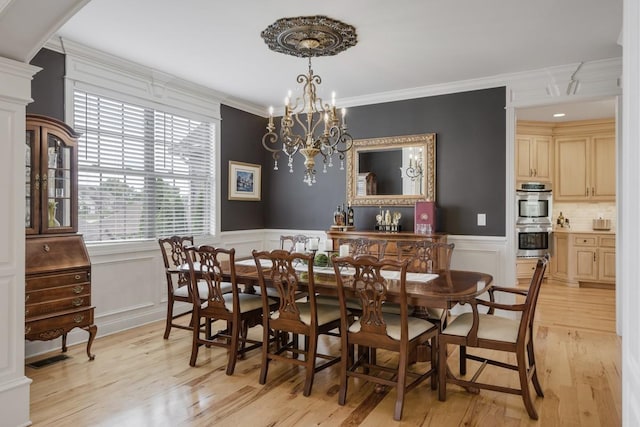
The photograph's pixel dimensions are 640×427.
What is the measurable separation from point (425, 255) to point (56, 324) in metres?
3.03

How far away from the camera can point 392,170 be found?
545 cm

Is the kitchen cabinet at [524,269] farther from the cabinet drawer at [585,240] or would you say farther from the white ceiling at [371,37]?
the white ceiling at [371,37]

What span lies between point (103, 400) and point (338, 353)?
1.78 metres

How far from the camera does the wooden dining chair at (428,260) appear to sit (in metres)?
3.17

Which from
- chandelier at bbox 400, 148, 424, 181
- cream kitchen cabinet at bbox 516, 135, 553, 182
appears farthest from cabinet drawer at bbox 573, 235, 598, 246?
chandelier at bbox 400, 148, 424, 181

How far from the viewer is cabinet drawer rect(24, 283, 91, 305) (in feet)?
10.3

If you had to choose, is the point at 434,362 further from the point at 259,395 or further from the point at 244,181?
the point at 244,181

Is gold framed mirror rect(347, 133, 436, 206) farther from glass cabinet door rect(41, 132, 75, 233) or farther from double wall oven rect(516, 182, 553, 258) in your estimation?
glass cabinet door rect(41, 132, 75, 233)

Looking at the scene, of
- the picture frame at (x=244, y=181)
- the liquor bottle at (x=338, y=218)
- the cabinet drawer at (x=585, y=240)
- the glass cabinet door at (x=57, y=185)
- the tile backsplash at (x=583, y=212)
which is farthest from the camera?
the tile backsplash at (x=583, y=212)

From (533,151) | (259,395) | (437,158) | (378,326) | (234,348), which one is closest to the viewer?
(378,326)

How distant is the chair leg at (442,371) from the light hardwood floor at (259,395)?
60 millimetres

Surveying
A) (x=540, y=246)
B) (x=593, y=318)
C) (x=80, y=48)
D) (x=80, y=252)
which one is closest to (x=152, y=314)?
(x=80, y=252)

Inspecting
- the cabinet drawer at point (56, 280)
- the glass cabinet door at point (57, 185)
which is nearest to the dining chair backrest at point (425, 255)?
the cabinet drawer at point (56, 280)

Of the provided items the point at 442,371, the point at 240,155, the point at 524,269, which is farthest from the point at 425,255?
the point at 524,269
